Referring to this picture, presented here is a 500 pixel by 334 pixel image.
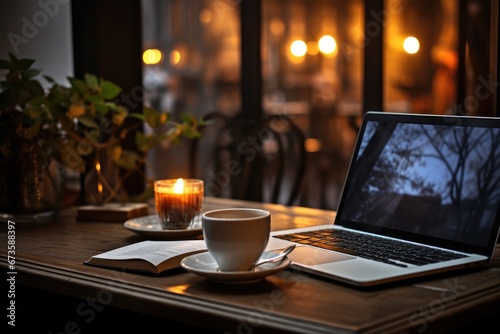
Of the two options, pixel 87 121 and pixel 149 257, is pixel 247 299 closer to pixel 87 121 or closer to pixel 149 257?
pixel 149 257

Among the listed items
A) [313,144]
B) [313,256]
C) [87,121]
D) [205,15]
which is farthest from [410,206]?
[205,15]

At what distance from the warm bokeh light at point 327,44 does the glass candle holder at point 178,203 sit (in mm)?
4256

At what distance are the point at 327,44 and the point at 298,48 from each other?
0.22 metres

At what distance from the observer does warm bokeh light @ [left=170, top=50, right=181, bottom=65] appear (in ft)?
18.0

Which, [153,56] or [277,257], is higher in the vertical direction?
[153,56]

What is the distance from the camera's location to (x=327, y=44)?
5570 millimetres

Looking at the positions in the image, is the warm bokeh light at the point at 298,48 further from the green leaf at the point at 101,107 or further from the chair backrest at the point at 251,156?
the green leaf at the point at 101,107

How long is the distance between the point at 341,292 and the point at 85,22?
4.08 ft

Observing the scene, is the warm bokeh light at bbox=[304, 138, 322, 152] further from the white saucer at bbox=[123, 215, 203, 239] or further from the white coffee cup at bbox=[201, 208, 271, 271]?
Result: the white coffee cup at bbox=[201, 208, 271, 271]

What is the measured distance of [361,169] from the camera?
4.48 ft

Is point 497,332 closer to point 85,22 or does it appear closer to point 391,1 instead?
point 85,22

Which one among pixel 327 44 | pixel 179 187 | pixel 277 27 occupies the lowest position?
pixel 179 187

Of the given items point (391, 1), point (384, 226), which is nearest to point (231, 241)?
point (384, 226)

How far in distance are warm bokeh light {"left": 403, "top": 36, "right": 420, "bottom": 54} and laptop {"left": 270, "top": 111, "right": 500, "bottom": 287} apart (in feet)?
12.7
